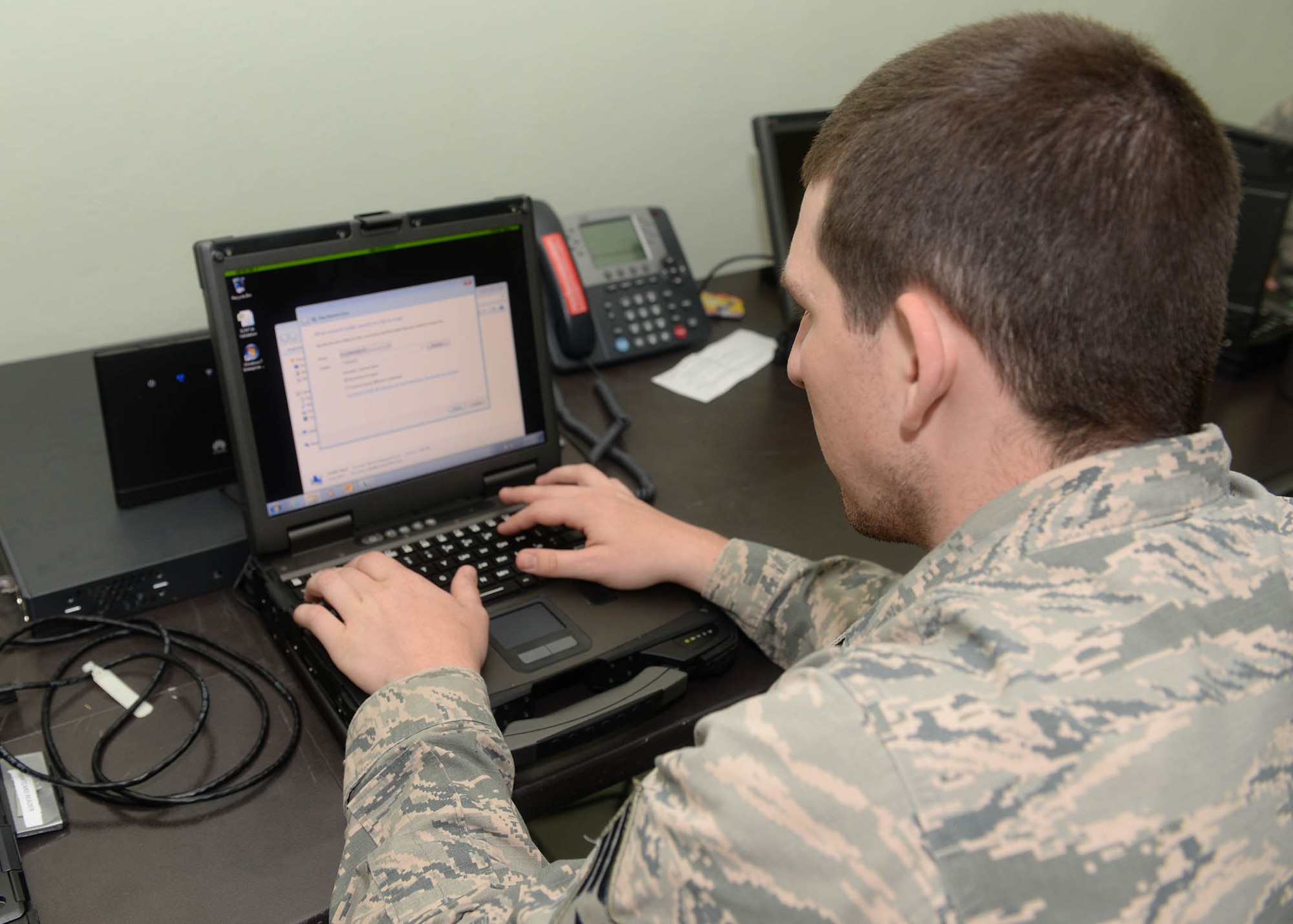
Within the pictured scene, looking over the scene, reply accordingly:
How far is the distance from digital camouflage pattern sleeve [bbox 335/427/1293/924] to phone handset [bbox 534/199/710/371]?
0.94 meters

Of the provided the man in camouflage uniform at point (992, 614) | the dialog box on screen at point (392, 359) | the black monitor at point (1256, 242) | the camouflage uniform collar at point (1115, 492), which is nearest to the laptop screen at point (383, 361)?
the dialog box on screen at point (392, 359)

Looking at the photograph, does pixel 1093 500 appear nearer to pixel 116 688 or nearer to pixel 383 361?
pixel 383 361

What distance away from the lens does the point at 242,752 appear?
848 mm

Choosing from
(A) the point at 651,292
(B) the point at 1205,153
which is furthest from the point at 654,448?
(B) the point at 1205,153

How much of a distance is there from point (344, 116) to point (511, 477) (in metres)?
0.62

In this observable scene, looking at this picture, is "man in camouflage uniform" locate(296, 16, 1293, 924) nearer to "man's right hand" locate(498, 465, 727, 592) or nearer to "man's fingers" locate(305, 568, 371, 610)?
"man's fingers" locate(305, 568, 371, 610)

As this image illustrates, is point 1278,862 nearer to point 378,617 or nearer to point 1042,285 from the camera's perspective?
point 1042,285

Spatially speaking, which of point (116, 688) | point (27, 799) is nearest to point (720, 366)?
point (116, 688)

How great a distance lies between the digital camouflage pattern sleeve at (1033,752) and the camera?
506mm

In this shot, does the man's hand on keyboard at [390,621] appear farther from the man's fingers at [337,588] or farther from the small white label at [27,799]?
the small white label at [27,799]

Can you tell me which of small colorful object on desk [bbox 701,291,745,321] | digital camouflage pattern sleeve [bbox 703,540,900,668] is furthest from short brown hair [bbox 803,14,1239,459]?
small colorful object on desk [bbox 701,291,745,321]

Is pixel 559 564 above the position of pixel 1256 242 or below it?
below

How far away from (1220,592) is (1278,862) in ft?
0.49

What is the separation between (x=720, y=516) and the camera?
1185 mm
